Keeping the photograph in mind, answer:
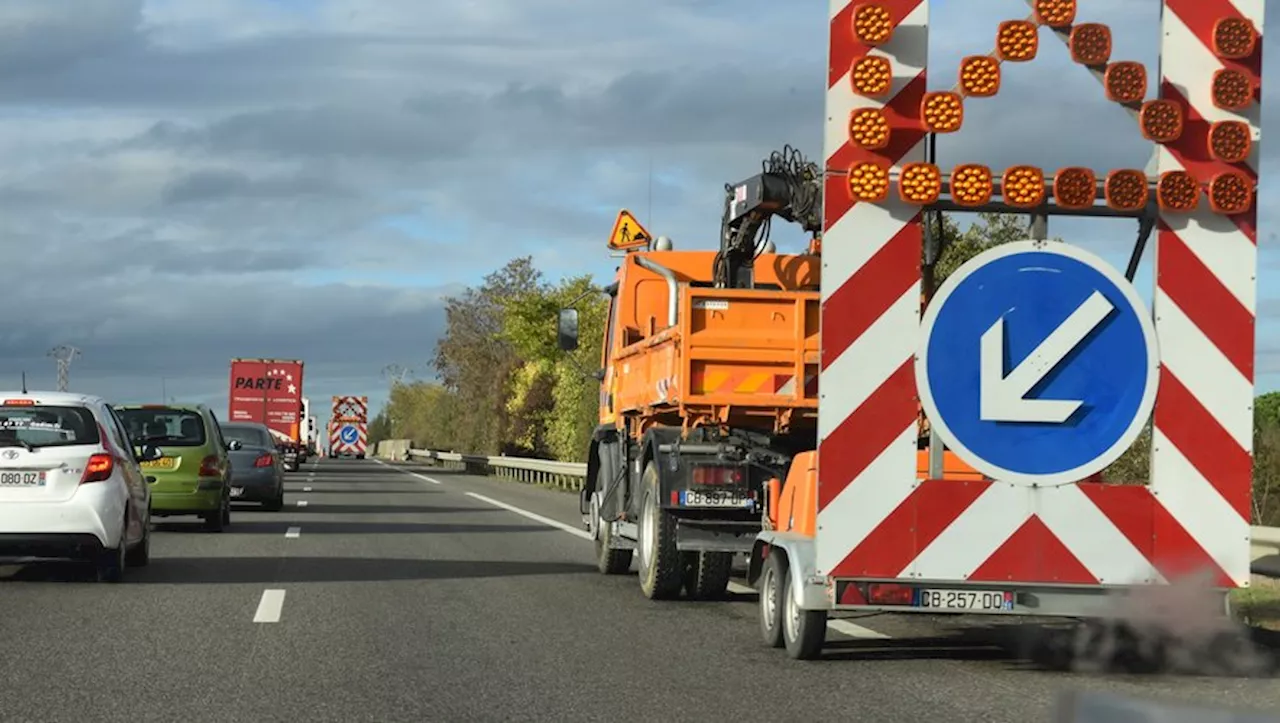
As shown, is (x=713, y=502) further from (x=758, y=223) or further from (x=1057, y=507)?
(x=1057, y=507)

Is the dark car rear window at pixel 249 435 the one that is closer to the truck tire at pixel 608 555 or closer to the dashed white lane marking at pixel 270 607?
the truck tire at pixel 608 555

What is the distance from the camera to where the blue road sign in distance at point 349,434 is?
3541 inches

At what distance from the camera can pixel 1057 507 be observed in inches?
340

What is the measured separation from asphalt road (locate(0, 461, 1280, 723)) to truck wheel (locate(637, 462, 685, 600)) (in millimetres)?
157

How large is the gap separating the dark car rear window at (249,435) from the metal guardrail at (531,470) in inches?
193

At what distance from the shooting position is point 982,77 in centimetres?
825

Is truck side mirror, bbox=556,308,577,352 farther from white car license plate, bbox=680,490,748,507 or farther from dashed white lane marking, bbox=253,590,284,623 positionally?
dashed white lane marking, bbox=253,590,284,623

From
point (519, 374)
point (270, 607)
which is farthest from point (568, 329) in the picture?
point (519, 374)

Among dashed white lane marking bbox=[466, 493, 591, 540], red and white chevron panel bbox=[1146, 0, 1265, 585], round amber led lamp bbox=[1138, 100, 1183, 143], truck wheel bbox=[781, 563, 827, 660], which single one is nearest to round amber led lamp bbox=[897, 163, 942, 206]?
round amber led lamp bbox=[1138, 100, 1183, 143]

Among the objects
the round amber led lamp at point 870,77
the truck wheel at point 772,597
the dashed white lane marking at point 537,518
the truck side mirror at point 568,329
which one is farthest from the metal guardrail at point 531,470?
the round amber led lamp at point 870,77

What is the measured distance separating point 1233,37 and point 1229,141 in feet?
1.58

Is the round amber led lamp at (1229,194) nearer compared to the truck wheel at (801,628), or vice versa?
the round amber led lamp at (1229,194)

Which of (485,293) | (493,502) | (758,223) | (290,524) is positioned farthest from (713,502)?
(485,293)

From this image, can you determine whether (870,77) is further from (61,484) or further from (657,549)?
(61,484)
